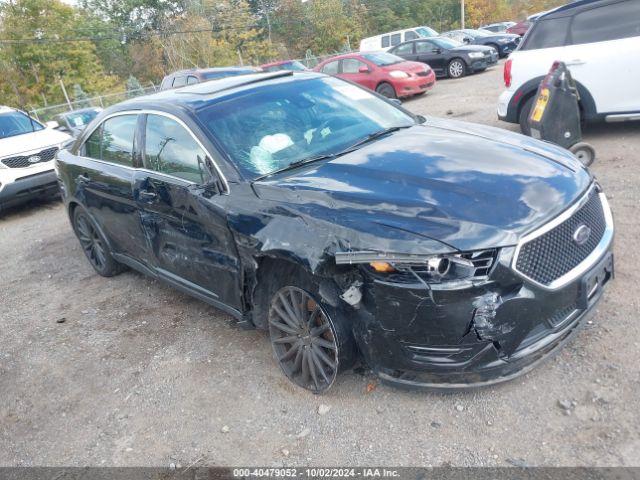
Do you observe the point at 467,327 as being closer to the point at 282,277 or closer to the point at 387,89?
the point at 282,277

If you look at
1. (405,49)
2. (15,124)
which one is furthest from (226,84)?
(405,49)

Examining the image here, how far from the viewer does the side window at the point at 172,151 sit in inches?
141

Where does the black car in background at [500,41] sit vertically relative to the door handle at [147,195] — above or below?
below

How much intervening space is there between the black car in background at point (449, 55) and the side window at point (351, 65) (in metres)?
A: 3.90

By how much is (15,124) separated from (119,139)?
698 cm

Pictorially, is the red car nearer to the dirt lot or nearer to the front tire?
the front tire

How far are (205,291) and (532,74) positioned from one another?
537cm

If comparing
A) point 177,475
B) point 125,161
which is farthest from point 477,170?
point 125,161

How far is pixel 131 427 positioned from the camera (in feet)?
10.7

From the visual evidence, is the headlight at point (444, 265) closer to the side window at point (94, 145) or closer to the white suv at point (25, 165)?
the side window at point (94, 145)

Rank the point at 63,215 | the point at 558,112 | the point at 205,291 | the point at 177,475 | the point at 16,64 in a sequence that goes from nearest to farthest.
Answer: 1. the point at 177,475
2. the point at 205,291
3. the point at 558,112
4. the point at 63,215
5. the point at 16,64

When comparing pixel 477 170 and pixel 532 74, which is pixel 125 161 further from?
pixel 532 74

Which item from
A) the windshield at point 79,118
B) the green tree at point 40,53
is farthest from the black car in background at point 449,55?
the green tree at point 40,53

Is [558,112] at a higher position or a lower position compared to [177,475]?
higher
